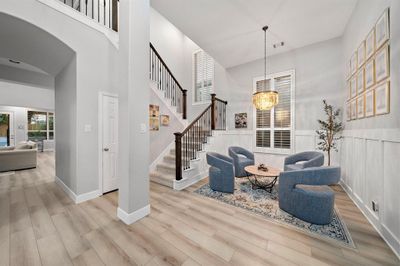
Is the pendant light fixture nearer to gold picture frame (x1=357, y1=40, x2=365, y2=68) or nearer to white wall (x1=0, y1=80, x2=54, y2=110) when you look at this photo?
gold picture frame (x1=357, y1=40, x2=365, y2=68)

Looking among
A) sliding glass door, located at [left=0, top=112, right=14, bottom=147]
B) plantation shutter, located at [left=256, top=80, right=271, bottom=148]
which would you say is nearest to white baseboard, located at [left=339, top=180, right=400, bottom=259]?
plantation shutter, located at [left=256, top=80, right=271, bottom=148]

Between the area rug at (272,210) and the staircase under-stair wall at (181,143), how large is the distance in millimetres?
579

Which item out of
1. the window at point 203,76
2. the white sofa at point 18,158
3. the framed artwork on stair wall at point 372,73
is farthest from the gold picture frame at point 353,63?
the white sofa at point 18,158

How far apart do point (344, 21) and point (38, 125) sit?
15.3m

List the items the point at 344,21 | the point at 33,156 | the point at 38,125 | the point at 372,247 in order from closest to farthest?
the point at 372,247
the point at 344,21
the point at 33,156
the point at 38,125

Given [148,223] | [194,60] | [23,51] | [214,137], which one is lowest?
[148,223]

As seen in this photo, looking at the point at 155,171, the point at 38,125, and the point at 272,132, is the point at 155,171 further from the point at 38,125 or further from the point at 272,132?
the point at 38,125

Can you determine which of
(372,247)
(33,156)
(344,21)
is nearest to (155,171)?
(372,247)

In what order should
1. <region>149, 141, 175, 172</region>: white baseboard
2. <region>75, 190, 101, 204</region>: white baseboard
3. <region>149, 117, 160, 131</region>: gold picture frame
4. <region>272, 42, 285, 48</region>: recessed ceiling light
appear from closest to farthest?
<region>75, 190, 101, 204</region>: white baseboard
<region>272, 42, 285, 48</region>: recessed ceiling light
<region>149, 117, 160, 131</region>: gold picture frame
<region>149, 141, 175, 172</region>: white baseboard

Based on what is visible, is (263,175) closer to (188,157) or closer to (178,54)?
(188,157)

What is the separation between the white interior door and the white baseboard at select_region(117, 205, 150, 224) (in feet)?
3.98

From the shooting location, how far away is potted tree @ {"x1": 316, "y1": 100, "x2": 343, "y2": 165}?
3.83 metres

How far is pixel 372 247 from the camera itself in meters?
1.81

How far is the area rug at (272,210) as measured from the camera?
2.02 metres
